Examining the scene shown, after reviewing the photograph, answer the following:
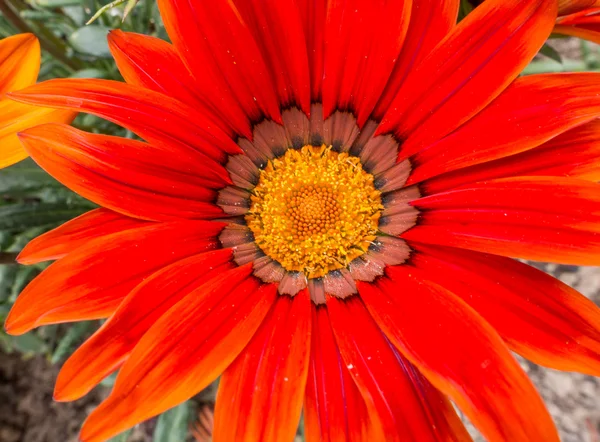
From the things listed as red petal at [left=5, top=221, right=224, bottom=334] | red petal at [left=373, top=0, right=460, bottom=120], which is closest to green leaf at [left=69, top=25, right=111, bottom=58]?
red petal at [left=5, top=221, right=224, bottom=334]

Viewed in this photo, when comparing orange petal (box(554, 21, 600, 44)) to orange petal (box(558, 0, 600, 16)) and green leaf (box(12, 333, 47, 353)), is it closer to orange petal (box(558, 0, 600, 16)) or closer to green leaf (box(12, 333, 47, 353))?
orange petal (box(558, 0, 600, 16))

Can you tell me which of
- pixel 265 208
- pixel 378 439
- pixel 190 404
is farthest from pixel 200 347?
pixel 190 404

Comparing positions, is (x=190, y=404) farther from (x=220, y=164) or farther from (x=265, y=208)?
(x=220, y=164)

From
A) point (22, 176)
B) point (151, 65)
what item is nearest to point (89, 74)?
point (22, 176)

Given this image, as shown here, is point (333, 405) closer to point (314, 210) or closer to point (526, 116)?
point (314, 210)

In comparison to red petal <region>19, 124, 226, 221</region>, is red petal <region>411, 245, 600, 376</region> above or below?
below

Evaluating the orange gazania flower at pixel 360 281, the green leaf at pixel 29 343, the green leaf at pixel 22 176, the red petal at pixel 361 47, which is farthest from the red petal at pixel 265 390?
the green leaf at pixel 29 343
